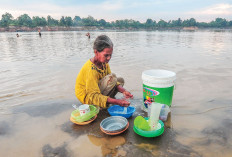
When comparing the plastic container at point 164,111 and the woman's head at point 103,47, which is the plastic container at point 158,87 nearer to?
the plastic container at point 164,111

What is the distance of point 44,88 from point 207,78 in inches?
190

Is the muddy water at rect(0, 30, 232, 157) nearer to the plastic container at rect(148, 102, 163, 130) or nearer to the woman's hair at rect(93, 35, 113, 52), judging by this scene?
the plastic container at rect(148, 102, 163, 130)

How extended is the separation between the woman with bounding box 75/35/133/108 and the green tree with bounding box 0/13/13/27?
114m

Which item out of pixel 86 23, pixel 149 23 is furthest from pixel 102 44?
pixel 149 23

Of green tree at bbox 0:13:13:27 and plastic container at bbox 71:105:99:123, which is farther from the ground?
green tree at bbox 0:13:13:27

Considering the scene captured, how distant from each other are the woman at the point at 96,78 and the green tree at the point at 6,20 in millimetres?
113998

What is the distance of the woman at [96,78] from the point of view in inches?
92.9

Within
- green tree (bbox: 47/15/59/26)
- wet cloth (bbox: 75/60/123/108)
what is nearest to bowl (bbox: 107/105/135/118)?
wet cloth (bbox: 75/60/123/108)

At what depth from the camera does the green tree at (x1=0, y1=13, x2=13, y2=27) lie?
90.6 meters

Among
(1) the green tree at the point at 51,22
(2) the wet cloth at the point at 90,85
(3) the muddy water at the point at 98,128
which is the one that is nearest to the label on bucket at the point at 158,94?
(3) the muddy water at the point at 98,128

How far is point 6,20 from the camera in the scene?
95250 millimetres

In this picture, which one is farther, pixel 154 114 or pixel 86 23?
pixel 86 23

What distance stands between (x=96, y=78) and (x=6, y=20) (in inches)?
4780

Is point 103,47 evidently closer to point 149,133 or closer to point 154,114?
point 154,114
